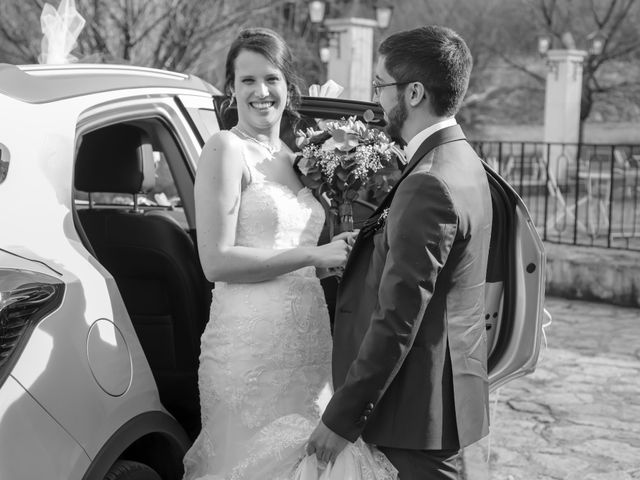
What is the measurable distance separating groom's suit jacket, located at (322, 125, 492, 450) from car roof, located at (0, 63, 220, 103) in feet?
3.08

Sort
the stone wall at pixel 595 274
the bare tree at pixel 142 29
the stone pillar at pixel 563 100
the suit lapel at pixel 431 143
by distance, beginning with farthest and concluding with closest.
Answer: the stone pillar at pixel 563 100 → the bare tree at pixel 142 29 → the stone wall at pixel 595 274 → the suit lapel at pixel 431 143

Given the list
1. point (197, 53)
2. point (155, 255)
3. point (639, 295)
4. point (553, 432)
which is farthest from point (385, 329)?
point (197, 53)

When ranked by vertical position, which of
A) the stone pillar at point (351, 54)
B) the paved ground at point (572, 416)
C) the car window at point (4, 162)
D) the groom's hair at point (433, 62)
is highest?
the stone pillar at point (351, 54)

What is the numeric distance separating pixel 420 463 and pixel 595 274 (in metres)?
7.17

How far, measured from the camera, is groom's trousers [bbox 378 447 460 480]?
2311mm

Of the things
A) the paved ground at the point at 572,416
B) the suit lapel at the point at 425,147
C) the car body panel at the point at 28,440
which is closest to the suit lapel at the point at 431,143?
the suit lapel at the point at 425,147

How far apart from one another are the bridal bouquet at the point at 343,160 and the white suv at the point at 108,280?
0.38 metres

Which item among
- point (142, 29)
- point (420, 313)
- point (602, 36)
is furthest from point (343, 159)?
point (602, 36)

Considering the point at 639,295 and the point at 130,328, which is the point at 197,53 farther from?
the point at 130,328

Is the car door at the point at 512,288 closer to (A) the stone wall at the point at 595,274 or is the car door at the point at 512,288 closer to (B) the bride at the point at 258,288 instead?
(B) the bride at the point at 258,288

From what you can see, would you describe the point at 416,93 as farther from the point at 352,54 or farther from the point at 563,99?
the point at 563,99

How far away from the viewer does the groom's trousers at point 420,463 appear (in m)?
2.31

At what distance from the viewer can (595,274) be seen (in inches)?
355

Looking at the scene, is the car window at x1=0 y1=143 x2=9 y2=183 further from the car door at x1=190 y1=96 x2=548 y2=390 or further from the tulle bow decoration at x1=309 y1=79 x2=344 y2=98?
the tulle bow decoration at x1=309 y1=79 x2=344 y2=98
